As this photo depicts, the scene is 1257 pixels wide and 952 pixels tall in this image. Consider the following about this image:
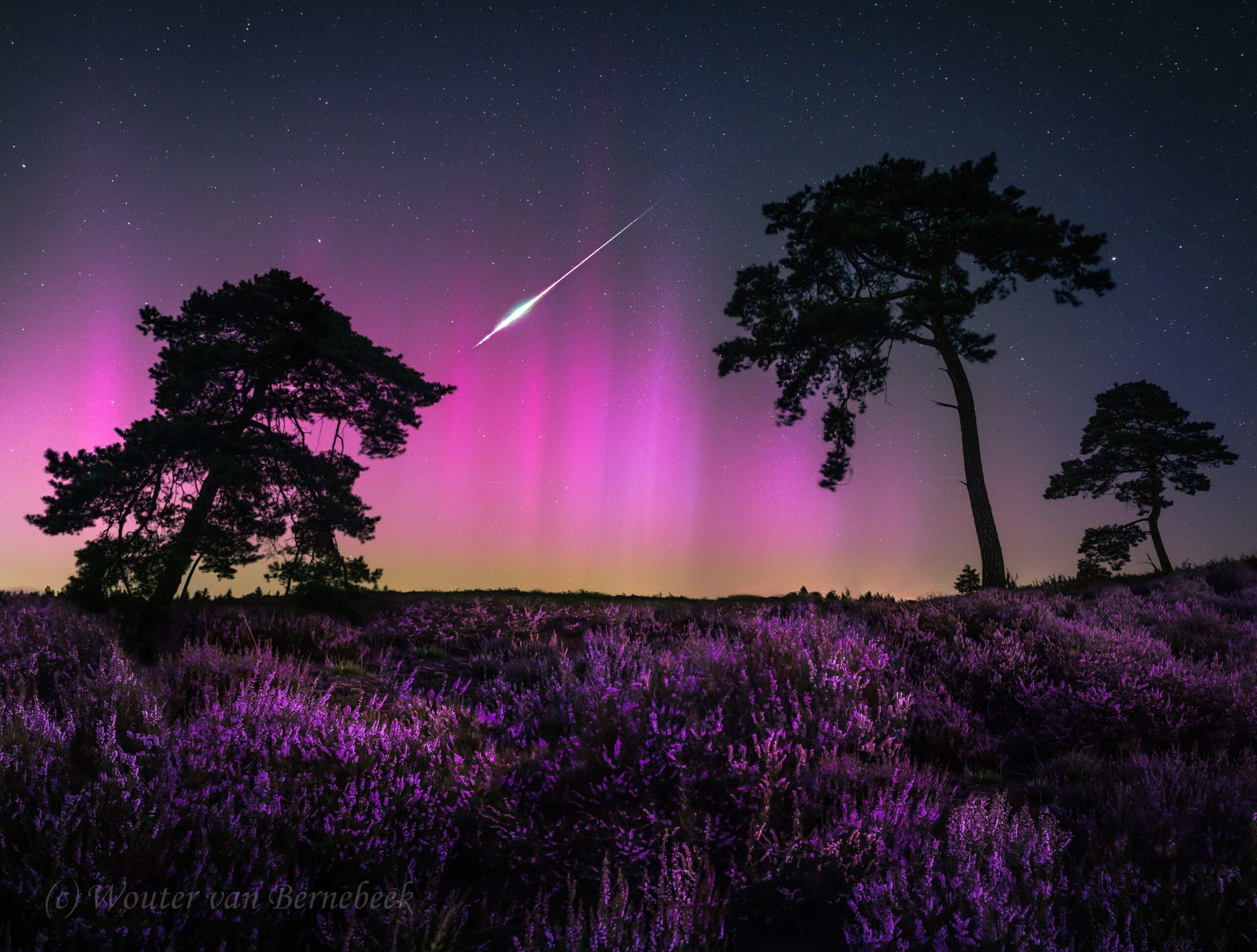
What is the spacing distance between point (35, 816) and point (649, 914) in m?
2.61

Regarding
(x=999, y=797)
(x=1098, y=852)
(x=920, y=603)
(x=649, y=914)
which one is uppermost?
(x=920, y=603)

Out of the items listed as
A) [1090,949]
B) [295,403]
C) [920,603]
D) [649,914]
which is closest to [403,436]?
[295,403]

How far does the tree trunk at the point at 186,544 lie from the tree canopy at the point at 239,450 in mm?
19

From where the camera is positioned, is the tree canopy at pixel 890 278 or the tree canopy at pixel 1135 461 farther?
the tree canopy at pixel 1135 461

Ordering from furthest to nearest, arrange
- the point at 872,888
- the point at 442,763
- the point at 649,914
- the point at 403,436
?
the point at 403,436 → the point at 442,763 → the point at 649,914 → the point at 872,888

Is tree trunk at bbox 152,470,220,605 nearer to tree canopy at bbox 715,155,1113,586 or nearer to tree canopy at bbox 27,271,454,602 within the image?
tree canopy at bbox 27,271,454,602

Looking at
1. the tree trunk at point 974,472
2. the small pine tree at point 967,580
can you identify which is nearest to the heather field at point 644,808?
the tree trunk at point 974,472

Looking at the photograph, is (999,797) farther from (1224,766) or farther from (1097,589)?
(1097,589)

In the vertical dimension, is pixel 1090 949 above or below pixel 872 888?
below

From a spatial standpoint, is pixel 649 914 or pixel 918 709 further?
pixel 918 709

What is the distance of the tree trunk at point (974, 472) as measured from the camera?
15.5m

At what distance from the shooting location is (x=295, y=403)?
1263 cm

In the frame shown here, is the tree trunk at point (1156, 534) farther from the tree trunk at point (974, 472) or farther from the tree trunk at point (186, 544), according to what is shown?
the tree trunk at point (186, 544)

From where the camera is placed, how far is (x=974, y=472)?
16156 mm
